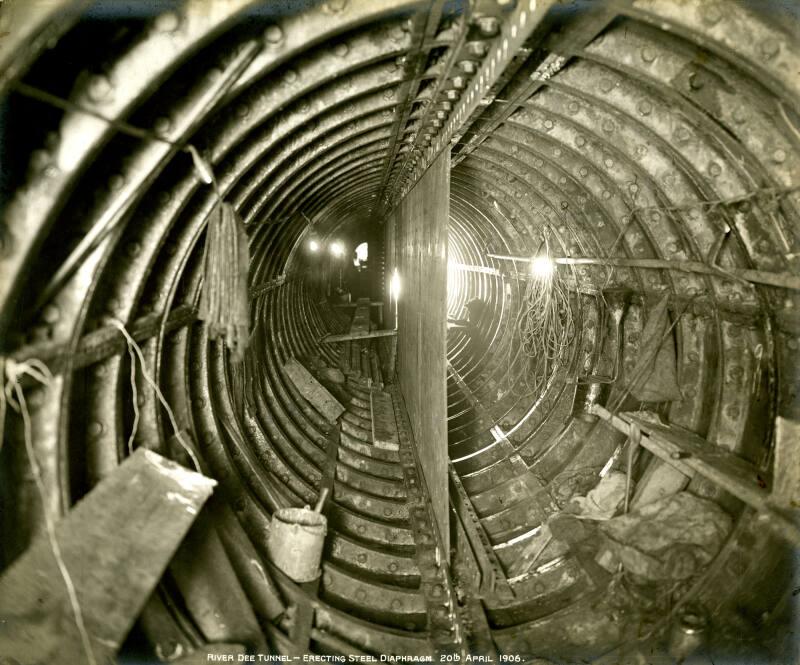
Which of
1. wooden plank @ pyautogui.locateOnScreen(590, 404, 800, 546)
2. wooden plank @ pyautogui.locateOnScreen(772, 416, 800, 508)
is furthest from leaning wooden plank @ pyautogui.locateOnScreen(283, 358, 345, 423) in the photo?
wooden plank @ pyautogui.locateOnScreen(772, 416, 800, 508)

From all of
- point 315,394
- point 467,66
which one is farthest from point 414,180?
point 315,394

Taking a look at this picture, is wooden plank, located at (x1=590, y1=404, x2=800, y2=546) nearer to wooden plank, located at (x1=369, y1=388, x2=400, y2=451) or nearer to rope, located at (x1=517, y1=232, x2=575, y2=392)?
rope, located at (x1=517, y1=232, x2=575, y2=392)

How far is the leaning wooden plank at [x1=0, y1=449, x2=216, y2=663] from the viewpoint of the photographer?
7.75 feet

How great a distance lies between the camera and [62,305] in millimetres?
2463

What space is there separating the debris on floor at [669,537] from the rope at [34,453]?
4.20 meters

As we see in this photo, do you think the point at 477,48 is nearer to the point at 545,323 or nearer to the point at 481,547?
the point at 545,323

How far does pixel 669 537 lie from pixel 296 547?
11.3 ft

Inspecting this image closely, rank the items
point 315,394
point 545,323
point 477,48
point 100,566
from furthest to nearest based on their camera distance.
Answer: point 315,394, point 545,323, point 477,48, point 100,566

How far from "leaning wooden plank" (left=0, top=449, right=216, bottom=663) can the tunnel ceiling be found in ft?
0.76

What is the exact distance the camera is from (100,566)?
2.54 metres

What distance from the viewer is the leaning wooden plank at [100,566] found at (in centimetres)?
236

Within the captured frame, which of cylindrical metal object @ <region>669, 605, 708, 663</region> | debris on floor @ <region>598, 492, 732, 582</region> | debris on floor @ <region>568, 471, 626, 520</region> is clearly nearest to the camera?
cylindrical metal object @ <region>669, 605, 708, 663</region>

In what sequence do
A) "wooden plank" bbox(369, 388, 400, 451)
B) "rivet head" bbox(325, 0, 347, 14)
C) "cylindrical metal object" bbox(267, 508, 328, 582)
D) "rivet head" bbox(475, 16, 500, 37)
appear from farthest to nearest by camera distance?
1. "wooden plank" bbox(369, 388, 400, 451)
2. "cylindrical metal object" bbox(267, 508, 328, 582)
3. "rivet head" bbox(475, 16, 500, 37)
4. "rivet head" bbox(325, 0, 347, 14)

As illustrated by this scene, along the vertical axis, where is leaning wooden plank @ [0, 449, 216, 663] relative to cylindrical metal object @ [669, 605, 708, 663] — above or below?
above
